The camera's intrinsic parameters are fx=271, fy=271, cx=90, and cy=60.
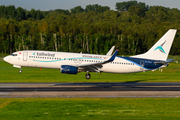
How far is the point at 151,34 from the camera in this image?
500 feet

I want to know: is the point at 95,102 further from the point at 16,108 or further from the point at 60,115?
the point at 16,108

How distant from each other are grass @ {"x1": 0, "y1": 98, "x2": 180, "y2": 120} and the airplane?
450 inches

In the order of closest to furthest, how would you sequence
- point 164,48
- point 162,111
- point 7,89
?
1. point 162,111
2. point 7,89
3. point 164,48

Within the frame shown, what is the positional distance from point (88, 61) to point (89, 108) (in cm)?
1759

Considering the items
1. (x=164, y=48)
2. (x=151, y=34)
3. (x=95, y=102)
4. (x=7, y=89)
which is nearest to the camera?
(x=95, y=102)

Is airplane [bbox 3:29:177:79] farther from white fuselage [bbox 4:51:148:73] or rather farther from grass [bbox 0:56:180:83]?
grass [bbox 0:56:180:83]

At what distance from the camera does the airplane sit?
1841 inches

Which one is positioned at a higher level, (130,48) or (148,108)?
(130,48)

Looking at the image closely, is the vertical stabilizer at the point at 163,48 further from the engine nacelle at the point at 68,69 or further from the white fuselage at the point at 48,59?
the engine nacelle at the point at 68,69

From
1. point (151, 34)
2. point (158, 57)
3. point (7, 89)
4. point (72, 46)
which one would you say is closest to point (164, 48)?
point (158, 57)

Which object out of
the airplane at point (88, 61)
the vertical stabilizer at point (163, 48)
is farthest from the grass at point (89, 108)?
the vertical stabilizer at point (163, 48)

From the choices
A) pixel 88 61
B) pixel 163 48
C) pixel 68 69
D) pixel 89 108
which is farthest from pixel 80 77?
pixel 89 108

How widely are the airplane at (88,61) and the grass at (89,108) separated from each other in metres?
11.4

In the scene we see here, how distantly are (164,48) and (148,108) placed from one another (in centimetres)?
2184
